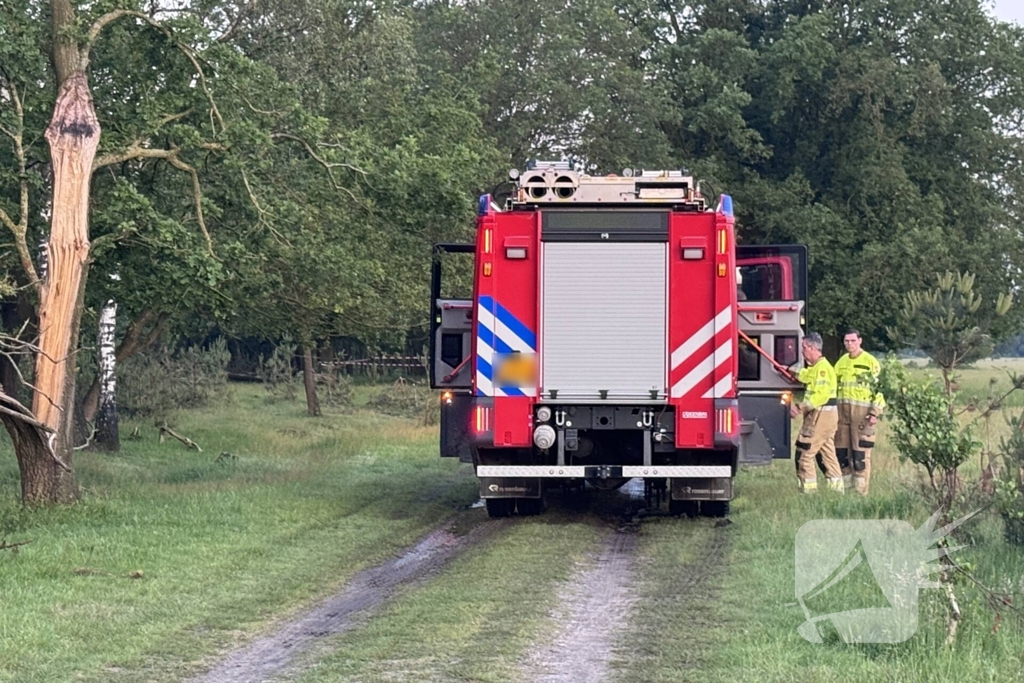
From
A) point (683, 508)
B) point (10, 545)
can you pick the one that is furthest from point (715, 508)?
point (10, 545)

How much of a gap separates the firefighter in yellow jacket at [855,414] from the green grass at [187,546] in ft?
13.8

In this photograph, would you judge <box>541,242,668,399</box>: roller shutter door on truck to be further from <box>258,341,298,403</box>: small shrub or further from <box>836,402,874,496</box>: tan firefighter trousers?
<box>258,341,298,403</box>: small shrub

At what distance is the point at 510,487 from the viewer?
488 inches

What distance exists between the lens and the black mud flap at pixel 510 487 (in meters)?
12.3

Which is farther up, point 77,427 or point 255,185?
point 255,185

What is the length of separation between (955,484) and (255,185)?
8.62m

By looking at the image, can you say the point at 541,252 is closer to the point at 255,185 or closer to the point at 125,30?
the point at 255,185

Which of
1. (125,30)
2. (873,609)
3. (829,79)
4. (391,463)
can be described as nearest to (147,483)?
(391,463)

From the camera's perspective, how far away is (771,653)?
22.6 ft

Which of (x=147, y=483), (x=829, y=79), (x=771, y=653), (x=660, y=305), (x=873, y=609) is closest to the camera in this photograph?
(x=771, y=653)

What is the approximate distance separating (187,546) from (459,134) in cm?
1147

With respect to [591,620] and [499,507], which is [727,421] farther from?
[591,620]

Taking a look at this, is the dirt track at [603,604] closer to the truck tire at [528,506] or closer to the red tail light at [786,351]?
the truck tire at [528,506]

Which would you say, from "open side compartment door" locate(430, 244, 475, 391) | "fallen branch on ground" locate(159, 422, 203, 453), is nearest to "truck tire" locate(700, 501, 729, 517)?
"open side compartment door" locate(430, 244, 475, 391)
